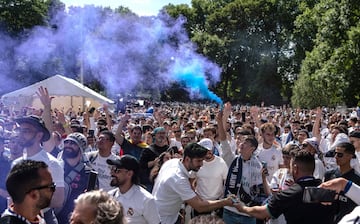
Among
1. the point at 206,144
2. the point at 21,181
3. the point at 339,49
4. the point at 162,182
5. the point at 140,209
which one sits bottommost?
the point at 140,209

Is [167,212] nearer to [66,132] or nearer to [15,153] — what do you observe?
[15,153]

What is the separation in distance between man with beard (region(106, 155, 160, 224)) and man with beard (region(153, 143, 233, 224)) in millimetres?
387

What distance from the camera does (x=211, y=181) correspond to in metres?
6.64

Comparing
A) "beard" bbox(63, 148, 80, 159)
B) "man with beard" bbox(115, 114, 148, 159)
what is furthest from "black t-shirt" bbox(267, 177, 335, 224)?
"man with beard" bbox(115, 114, 148, 159)

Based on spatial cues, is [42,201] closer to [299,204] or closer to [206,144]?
[299,204]

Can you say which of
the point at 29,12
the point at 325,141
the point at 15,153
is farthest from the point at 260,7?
the point at 15,153

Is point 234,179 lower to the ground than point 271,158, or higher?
lower

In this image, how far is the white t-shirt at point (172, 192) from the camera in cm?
498

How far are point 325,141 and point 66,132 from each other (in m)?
5.44

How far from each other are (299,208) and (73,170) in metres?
2.81

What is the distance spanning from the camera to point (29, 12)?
2988 centimetres

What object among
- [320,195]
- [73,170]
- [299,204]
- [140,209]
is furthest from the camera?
[73,170]

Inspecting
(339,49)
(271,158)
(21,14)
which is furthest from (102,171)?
(21,14)

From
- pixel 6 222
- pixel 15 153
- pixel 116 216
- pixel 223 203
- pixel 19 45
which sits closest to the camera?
pixel 116 216
